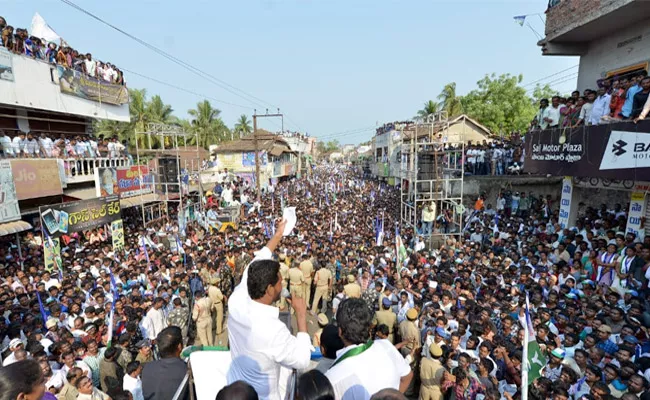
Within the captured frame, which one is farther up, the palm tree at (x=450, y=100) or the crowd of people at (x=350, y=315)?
the palm tree at (x=450, y=100)

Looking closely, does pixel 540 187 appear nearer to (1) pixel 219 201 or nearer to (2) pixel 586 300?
(2) pixel 586 300

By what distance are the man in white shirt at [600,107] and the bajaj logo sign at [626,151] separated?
2.28 ft

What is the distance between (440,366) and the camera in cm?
442

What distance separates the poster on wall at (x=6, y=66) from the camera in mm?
10914

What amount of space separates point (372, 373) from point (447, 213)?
12037mm

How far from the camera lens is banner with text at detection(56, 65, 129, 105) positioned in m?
13.7

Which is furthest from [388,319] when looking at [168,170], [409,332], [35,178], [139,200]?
[139,200]

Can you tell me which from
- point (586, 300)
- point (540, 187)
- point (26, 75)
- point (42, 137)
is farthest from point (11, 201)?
point (540, 187)

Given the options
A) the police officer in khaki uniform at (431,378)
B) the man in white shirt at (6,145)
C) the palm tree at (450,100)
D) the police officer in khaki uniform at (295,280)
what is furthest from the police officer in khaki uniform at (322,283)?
the palm tree at (450,100)

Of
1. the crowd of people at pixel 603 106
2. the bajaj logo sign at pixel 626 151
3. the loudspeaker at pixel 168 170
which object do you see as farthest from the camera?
the loudspeaker at pixel 168 170

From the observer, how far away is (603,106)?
27.4 feet

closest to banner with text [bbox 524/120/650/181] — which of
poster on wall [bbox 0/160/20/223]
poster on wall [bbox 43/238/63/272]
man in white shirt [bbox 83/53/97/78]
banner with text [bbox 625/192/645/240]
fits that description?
banner with text [bbox 625/192/645/240]

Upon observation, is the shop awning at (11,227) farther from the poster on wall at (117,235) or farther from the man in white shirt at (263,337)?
the man in white shirt at (263,337)

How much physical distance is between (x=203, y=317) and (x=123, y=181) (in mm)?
9883
